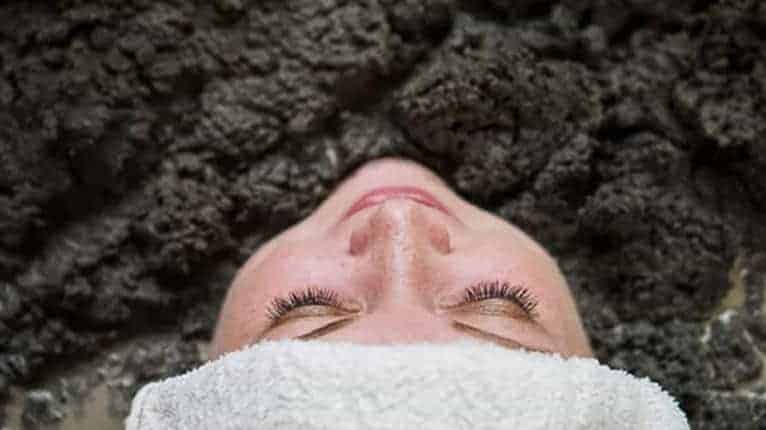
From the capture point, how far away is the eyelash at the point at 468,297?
1199 millimetres

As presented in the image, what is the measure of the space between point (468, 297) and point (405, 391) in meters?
0.20

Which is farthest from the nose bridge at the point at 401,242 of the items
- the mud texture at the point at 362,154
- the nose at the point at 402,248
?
the mud texture at the point at 362,154

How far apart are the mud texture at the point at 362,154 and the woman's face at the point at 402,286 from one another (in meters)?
0.16

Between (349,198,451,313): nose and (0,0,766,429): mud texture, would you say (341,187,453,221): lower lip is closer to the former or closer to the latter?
(349,198,451,313): nose

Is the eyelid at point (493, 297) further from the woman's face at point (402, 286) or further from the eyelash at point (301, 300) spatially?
the eyelash at point (301, 300)

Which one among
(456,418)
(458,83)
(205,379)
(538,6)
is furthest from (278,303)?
(538,6)

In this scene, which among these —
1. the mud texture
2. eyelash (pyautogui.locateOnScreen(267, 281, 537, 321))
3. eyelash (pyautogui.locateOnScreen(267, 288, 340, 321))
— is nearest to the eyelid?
eyelash (pyautogui.locateOnScreen(267, 281, 537, 321))

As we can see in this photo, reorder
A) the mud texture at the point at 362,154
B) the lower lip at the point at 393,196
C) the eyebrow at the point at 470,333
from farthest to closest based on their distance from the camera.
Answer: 1. the mud texture at the point at 362,154
2. the lower lip at the point at 393,196
3. the eyebrow at the point at 470,333

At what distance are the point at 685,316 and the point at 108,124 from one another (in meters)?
0.77

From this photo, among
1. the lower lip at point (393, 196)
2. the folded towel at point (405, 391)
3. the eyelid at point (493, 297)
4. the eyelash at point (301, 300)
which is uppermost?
the lower lip at point (393, 196)

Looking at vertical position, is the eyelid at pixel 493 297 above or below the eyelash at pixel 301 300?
above

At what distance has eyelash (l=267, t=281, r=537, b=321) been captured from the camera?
120 centimetres

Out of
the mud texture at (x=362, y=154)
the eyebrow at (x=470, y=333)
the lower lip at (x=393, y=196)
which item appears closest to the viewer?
the eyebrow at (x=470, y=333)

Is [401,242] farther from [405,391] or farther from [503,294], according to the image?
[405,391]
